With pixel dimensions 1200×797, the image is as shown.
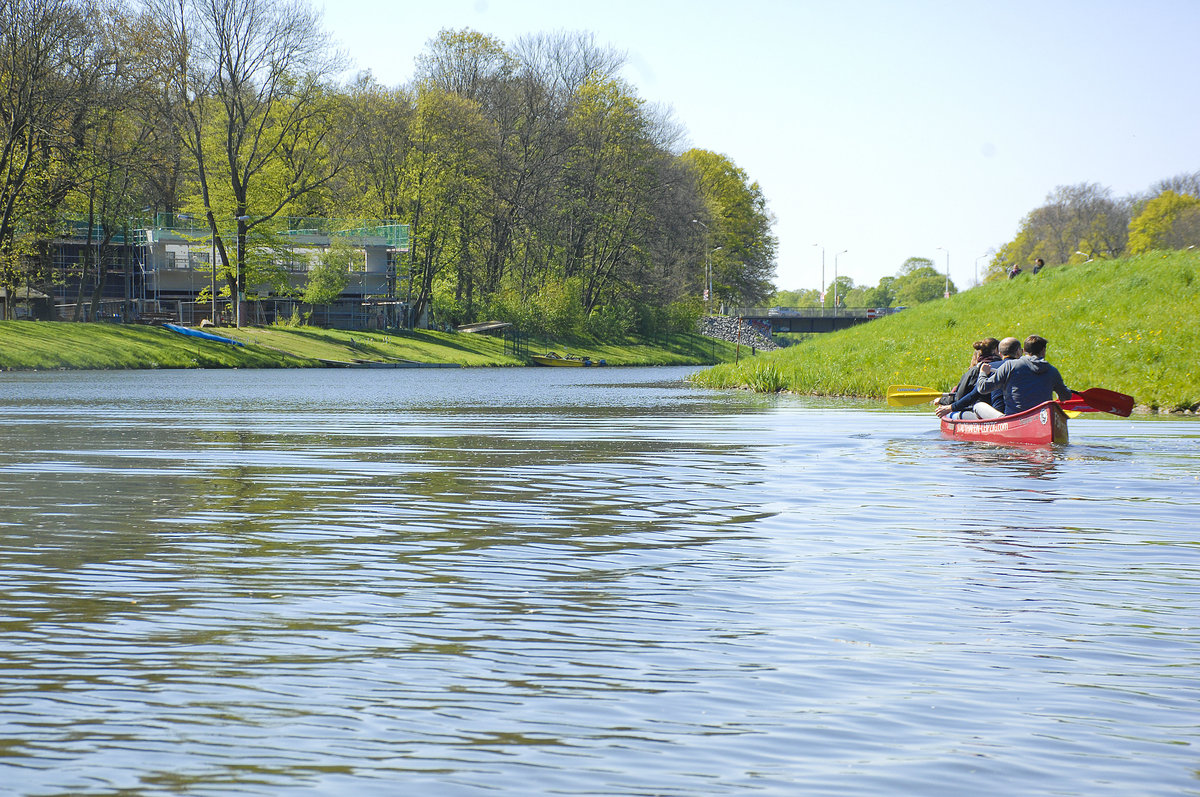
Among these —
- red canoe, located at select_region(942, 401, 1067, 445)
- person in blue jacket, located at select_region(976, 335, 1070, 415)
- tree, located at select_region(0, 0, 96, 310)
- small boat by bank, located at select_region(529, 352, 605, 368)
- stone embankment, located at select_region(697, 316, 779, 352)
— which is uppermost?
tree, located at select_region(0, 0, 96, 310)

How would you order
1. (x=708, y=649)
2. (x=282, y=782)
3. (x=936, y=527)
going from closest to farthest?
(x=282, y=782), (x=708, y=649), (x=936, y=527)

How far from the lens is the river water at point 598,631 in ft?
16.3

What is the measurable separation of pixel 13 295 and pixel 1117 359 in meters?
62.3

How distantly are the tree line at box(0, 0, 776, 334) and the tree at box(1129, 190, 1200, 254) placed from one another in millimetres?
46496

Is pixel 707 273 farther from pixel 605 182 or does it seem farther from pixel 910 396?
pixel 910 396

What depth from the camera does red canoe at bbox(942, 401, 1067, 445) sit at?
1897cm

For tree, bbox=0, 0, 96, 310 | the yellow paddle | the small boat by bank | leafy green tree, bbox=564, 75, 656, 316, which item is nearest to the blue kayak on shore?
tree, bbox=0, 0, 96, 310

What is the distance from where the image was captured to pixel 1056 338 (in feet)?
114

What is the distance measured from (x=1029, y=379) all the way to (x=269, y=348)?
5720 centimetres

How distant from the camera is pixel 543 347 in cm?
9025

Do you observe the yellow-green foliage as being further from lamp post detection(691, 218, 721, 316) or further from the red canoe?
the red canoe

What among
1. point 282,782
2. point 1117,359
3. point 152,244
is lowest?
point 282,782

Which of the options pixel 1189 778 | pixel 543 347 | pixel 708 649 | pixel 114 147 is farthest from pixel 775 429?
pixel 543 347

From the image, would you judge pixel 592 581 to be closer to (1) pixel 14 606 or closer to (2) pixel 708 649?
(2) pixel 708 649
